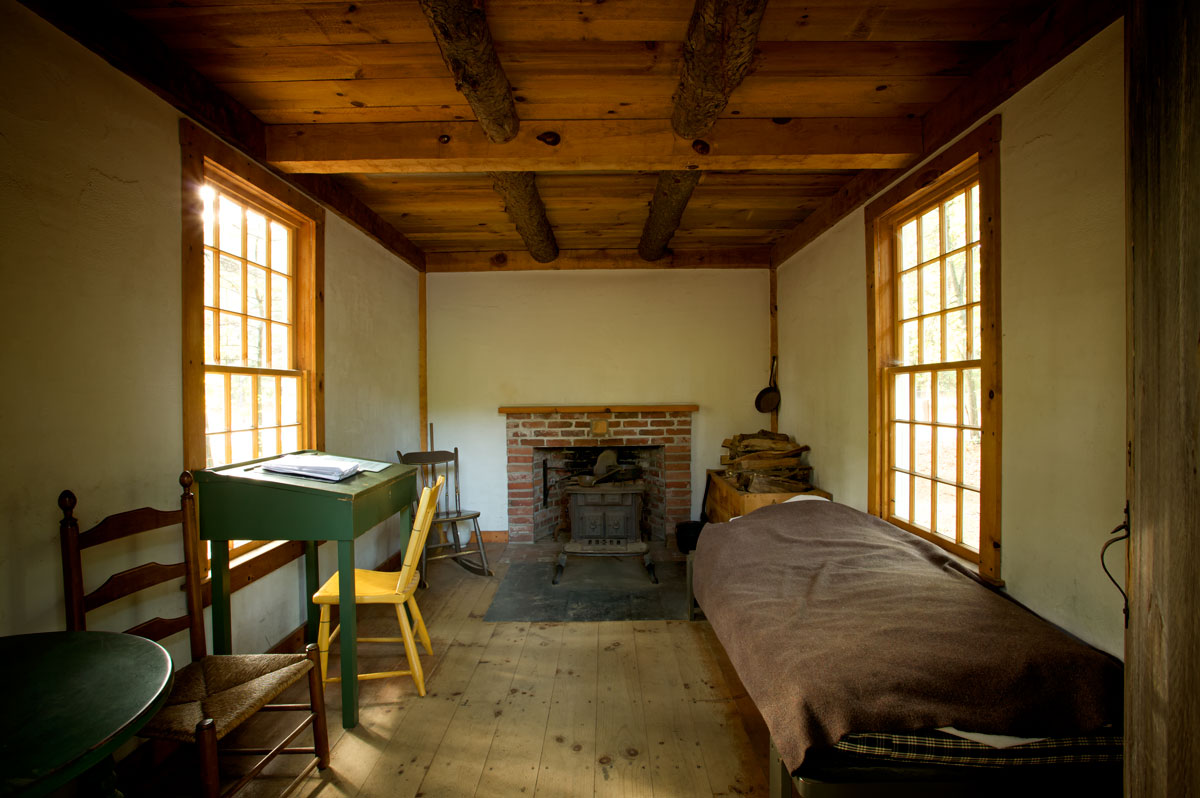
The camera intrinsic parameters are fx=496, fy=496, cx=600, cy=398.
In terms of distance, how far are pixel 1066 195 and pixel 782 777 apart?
81.3 inches

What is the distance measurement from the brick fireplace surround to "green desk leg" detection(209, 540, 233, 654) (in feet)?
8.35

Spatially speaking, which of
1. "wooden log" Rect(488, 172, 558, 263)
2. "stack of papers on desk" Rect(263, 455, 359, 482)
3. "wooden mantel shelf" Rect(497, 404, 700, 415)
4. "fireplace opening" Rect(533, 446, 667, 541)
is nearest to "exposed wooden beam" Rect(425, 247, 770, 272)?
"wooden log" Rect(488, 172, 558, 263)

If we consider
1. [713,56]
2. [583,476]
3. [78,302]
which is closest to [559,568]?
[583,476]

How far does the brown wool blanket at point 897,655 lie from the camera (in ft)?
4.37

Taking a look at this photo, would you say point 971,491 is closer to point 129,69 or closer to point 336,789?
point 336,789

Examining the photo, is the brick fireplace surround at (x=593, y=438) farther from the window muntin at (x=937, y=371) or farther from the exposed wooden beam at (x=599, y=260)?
the window muntin at (x=937, y=371)

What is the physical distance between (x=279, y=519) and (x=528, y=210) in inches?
86.7

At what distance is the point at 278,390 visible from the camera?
2.60 m

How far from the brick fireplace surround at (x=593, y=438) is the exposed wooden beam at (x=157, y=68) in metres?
2.44

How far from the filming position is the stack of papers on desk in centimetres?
208

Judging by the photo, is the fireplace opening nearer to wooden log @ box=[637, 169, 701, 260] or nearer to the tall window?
wooden log @ box=[637, 169, 701, 260]

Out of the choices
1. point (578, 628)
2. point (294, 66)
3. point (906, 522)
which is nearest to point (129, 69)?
point (294, 66)

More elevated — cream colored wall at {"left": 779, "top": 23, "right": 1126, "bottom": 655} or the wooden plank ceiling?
the wooden plank ceiling

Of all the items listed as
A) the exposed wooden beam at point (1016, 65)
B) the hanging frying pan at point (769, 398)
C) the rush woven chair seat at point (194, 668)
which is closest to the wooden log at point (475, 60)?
the rush woven chair seat at point (194, 668)
